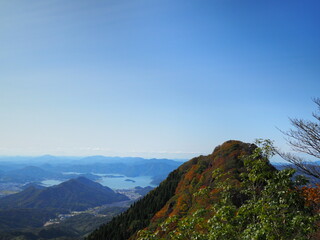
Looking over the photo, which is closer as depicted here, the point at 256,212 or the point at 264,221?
the point at 264,221

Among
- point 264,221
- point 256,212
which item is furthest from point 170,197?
point 264,221

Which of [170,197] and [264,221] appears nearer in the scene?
[264,221]

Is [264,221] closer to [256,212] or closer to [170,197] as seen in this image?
[256,212]

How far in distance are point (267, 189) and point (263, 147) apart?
2.69m

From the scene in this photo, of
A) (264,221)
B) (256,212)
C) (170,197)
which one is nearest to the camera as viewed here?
(264,221)

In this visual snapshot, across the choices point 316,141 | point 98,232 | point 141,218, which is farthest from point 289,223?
point 98,232

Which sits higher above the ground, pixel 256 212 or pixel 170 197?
pixel 256 212

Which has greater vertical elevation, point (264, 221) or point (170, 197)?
point (264, 221)

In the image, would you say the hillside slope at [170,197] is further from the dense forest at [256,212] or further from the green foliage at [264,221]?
the green foliage at [264,221]

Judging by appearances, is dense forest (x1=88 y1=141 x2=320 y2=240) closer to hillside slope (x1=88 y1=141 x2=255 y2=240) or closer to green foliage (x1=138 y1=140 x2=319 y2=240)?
green foliage (x1=138 y1=140 x2=319 y2=240)

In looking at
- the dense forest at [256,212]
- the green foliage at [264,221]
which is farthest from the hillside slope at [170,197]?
the green foliage at [264,221]

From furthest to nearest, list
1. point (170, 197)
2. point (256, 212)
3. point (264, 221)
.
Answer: point (170, 197) < point (256, 212) < point (264, 221)

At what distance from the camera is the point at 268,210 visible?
1027cm

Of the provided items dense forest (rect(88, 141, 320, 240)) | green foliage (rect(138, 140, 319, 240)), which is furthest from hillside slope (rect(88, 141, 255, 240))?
green foliage (rect(138, 140, 319, 240))
